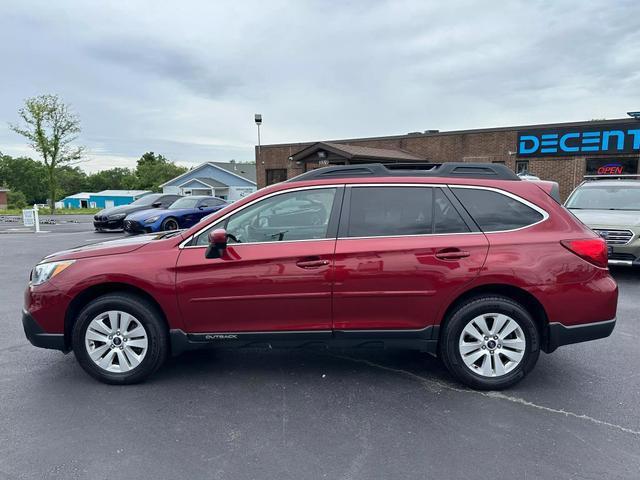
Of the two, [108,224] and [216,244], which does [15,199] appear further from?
[216,244]

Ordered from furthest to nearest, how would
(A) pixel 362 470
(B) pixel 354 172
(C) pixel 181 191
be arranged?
(C) pixel 181 191
(B) pixel 354 172
(A) pixel 362 470

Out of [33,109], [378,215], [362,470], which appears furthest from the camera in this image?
[33,109]

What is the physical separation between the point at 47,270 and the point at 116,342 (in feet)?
2.82

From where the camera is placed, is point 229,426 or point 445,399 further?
point 445,399

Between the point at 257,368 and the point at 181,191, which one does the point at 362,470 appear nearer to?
the point at 257,368

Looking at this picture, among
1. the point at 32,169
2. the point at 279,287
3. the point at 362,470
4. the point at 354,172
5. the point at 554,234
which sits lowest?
the point at 362,470

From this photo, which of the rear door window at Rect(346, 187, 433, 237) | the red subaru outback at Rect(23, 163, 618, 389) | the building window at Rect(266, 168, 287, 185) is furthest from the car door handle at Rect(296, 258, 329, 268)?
the building window at Rect(266, 168, 287, 185)

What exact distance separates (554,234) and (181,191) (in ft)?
149

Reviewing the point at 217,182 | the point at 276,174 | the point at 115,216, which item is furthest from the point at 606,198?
the point at 217,182

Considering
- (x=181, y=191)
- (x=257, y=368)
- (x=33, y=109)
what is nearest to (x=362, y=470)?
(x=257, y=368)

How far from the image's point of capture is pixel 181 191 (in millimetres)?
45625

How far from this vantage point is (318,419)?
310 centimetres

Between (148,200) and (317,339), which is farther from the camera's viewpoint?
(148,200)

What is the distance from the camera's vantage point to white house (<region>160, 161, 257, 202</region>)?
145 feet
